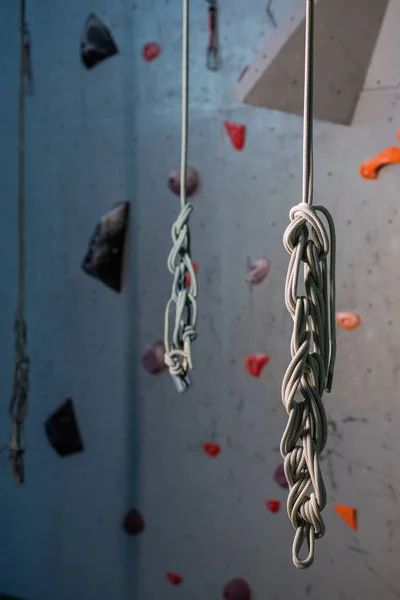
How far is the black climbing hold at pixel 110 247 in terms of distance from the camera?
2.23 m

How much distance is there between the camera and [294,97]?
201 cm

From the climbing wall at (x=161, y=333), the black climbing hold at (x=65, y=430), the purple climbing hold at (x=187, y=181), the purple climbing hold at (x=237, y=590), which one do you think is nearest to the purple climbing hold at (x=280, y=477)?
the climbing wall at (x=161, y=333)

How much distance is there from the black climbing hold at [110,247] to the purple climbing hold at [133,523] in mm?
658

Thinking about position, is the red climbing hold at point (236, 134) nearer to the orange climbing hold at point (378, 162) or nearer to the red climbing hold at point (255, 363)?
the orange climbing hold at point (378, 162)

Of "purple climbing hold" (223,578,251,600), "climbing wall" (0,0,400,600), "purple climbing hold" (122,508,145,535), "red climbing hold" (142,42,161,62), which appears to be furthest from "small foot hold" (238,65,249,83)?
"purple climbing hold" (223,578,251,600)

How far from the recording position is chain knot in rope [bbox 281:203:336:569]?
79 cm

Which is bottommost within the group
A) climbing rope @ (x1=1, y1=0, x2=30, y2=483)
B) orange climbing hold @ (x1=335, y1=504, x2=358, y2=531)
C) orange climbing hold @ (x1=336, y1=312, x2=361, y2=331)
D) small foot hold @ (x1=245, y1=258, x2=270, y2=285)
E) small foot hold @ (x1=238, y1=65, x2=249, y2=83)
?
orange climbing hold @ (x1=335, y1=504, x2=358, y2=531)

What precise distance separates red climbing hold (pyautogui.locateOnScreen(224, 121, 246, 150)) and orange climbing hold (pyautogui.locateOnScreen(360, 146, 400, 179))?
334mm

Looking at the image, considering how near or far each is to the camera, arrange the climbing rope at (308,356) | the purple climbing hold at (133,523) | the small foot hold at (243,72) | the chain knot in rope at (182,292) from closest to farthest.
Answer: the climbing rope at (308,356) < the chain knot in rope at (182,292) < the small foot hold at (243,72) < the purple climbing hold at (133,523)

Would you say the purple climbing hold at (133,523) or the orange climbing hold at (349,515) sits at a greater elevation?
the orange climbing hold at (349,515)

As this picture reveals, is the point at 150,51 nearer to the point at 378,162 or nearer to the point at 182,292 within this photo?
the point at 378,162

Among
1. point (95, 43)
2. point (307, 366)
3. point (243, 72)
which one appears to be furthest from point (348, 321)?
point (307, 366)

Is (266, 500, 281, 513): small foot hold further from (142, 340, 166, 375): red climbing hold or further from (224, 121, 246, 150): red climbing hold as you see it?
(224, 121, 246, 150): red climbing hold

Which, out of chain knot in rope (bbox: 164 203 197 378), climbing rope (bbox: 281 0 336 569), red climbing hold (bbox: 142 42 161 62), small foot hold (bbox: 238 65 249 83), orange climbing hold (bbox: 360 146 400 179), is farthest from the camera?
red climbing hold (bbox: 142 42 161 62)
